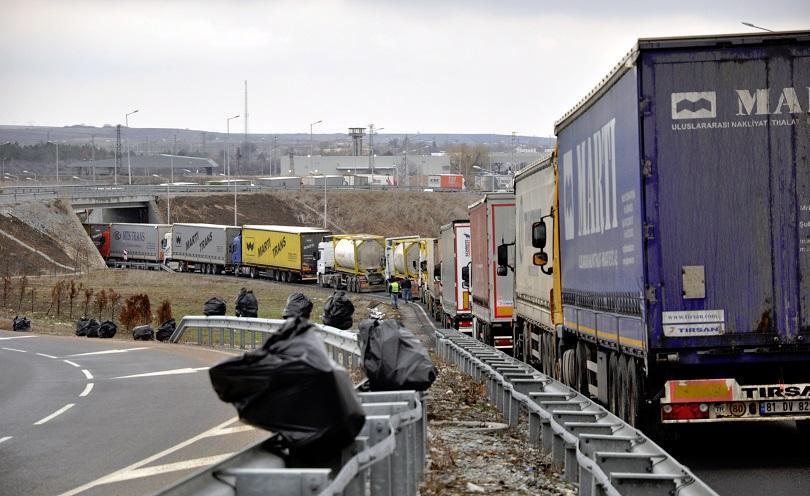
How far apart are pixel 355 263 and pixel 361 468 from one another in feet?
237

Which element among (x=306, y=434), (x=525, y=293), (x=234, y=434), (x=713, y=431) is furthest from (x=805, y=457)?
(x=525, y=293)

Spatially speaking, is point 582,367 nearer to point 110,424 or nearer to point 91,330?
point 110,424

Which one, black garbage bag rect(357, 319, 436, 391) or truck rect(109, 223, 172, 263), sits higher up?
truck rect(109, 223, 172, 263)

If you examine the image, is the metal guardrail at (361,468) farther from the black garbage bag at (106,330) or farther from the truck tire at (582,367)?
the black garbage bag at (106,330)

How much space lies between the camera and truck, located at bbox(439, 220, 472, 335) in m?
38.4

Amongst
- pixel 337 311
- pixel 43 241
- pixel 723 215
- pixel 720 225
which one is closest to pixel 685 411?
pixel 720 225

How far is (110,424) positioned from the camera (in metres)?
17.8

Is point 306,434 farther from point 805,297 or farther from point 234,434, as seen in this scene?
point 234,434

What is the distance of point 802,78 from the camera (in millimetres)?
13055

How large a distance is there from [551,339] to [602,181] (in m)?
6.57

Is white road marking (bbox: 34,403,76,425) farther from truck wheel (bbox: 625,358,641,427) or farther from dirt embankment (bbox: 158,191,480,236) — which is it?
dirt embankment (bbox: 158,191,480,236)

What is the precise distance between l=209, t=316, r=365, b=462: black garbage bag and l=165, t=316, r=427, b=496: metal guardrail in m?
0.17

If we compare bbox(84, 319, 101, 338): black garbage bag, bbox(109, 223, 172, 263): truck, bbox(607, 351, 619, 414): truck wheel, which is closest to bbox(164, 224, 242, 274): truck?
bbox(109, 223, 172, 263): truck

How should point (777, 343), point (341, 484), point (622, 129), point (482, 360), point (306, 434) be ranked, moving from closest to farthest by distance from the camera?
point (341, 484), point (306, 434), point (777, 343), point (622, 129), point (482, 360)
